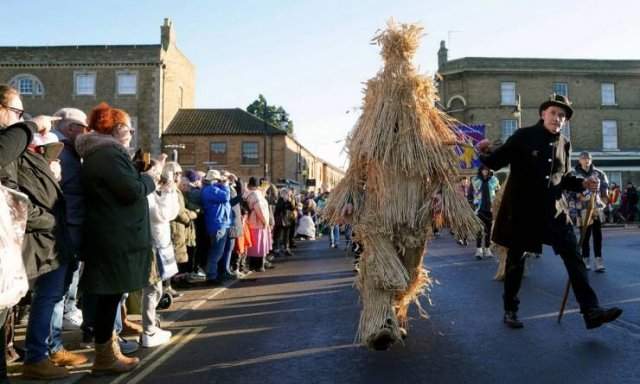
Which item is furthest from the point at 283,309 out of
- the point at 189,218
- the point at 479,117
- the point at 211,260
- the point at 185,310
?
the point at 479,117

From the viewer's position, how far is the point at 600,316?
16.7ft

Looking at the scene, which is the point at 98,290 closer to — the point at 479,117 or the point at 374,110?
the point at 374,110

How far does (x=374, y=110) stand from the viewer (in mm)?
5184

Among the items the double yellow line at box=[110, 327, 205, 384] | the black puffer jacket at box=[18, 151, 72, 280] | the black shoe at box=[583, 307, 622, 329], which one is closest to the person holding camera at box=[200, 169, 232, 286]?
the double yellow line at box=[110, 327, 205, 384]

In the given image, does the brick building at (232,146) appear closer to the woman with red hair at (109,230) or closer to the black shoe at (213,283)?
the black shoe at (213,283)

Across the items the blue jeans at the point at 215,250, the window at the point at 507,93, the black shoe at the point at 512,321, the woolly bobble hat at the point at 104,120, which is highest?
the window at the point at 507,93

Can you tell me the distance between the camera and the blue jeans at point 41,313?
178 inches

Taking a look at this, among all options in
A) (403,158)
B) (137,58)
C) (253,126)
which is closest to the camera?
(403,158)

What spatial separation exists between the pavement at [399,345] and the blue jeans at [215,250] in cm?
84

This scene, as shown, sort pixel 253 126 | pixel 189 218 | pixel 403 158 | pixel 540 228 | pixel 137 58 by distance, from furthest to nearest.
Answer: pixel 253 126
pixel 137 58
pixel 189 218
pixel 540 228
pixel 403 158

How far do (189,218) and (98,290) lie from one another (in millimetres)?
4087

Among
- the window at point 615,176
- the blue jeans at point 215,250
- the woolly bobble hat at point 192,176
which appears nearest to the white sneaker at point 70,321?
the blue jeans at point 215,250

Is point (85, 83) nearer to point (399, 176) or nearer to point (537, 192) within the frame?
point (399, 176)

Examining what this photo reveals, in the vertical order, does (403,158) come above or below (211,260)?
above
